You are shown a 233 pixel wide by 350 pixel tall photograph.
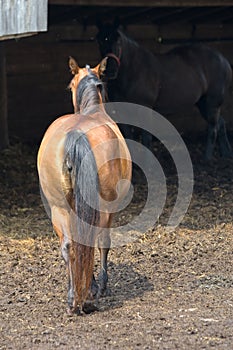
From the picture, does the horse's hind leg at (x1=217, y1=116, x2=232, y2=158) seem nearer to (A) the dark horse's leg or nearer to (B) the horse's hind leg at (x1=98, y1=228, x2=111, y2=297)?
(A) the dark horse's leg

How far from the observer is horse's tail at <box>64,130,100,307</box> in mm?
4207

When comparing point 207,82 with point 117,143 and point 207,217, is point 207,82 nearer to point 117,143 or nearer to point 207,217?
point 207,217

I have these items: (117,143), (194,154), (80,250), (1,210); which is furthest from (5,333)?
(194,154)

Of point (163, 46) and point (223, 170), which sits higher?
point (163, 46)

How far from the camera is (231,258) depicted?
557 centimetres

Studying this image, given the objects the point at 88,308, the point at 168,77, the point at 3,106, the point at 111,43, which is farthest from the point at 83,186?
the point at 168,77

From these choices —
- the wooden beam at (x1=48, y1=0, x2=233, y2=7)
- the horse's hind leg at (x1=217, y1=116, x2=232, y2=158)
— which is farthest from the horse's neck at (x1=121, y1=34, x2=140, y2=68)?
the horse's hind leg at (x1=217, y1=116, x2=232, y2=158)

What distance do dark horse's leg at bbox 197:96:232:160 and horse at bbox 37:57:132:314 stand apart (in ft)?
16.0

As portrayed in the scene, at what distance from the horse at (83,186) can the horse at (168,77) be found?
3.70m

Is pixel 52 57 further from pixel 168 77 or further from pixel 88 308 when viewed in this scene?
pixel 88 308

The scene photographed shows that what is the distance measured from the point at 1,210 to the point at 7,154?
2.07 metres

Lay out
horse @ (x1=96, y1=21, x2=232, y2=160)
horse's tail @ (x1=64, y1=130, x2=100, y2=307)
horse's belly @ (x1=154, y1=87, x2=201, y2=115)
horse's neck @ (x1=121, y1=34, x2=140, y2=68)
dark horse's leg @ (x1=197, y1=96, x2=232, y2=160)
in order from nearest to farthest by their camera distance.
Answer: horse's tail @ (x1=64, y1=130, x2=100, y2=307)
horse @ (x1=96, y1=21, x2=232, y2=160)
horse's neck @ (x1=121, y1=34, x2=140, y2=68)
horse's belly @ (x1=154, y1=87, x2=201, y2=115)
dark horse's leg @ (x1=197, y1=96, x2=232, y2=160)

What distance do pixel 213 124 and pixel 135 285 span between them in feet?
16.1

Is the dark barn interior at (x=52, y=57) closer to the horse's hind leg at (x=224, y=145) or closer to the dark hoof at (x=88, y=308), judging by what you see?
the horse's hind leg at (x=224, y=145)
